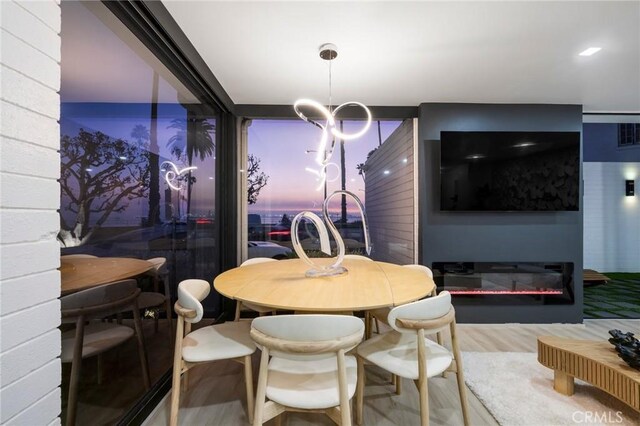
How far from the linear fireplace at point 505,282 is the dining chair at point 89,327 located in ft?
9.88

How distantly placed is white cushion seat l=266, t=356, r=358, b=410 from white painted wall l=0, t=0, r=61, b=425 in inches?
33.3

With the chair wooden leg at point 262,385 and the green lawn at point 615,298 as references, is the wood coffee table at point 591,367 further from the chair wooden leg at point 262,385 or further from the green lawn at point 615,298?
the green lawn at point 615,298

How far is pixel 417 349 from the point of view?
1481 mm

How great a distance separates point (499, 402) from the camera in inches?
73.4

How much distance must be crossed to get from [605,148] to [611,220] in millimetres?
1279

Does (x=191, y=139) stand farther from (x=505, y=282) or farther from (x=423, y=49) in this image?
(x=505, y=282)

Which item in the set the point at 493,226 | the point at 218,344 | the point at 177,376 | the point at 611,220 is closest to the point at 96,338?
the point at 177,376

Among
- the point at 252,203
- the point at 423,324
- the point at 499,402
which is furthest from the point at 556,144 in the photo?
the point at 252,203

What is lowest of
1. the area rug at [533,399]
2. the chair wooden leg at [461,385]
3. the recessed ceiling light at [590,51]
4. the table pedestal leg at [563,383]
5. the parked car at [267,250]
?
the area rug at [533,399]

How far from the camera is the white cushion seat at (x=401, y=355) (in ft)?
4.73

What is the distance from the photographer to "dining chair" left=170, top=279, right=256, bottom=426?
154 cm

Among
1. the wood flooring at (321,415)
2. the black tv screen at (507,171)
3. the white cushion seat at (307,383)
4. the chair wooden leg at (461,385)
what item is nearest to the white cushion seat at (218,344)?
the white cushion seat at (307,383)

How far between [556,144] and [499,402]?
9.37 feet

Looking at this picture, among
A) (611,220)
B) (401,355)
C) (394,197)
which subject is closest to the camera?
(401,355)
